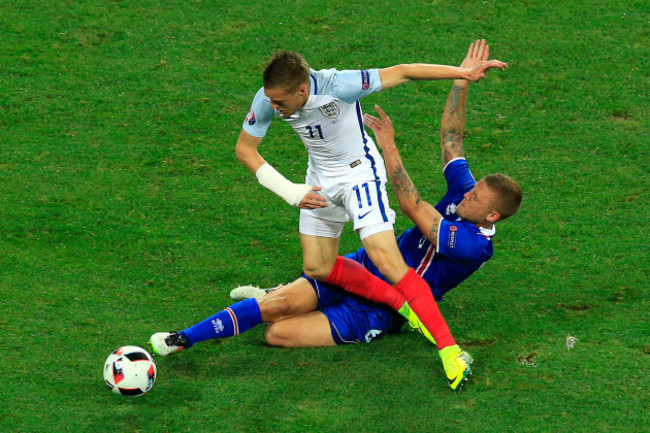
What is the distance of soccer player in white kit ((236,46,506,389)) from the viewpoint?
19.4 ft

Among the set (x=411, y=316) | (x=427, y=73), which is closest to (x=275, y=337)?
(x=411, y=316)

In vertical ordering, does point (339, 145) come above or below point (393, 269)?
above

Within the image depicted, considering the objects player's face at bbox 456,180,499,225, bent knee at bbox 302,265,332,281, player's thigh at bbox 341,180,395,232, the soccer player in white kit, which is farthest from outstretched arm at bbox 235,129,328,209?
player's face at bbox 456,180,499,225

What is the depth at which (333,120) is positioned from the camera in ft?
20.4

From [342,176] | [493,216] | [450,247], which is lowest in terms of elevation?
[450,247]

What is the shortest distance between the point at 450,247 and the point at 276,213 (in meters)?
2.66

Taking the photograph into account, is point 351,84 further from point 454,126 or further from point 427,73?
point 454,126

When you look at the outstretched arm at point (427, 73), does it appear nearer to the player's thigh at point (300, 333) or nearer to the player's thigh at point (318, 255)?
the player's thigh at point (318, 255)

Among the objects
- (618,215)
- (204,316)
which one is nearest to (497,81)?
(618,215)

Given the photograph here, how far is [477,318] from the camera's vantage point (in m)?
6.67

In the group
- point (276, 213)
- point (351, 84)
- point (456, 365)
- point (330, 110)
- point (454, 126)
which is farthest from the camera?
point (276, 213)

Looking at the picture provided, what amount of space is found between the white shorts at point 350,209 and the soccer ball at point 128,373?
162 cm

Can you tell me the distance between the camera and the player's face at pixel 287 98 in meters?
5.91

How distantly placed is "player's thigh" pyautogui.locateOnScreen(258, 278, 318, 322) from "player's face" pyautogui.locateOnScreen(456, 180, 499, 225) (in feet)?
4.14
